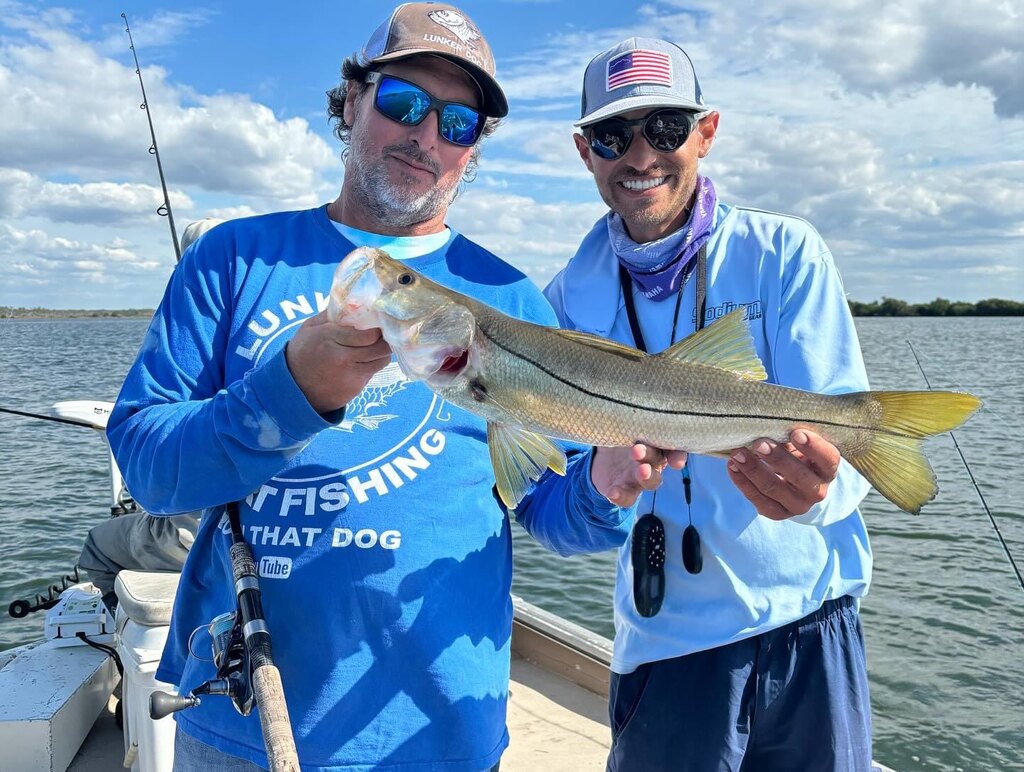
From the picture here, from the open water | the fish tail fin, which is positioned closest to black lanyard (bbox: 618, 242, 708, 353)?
the fish tail fin

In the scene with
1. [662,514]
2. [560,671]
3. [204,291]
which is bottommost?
[560,671]

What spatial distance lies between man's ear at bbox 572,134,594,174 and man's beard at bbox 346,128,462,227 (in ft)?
3.13

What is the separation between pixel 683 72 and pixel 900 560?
38.1 ft

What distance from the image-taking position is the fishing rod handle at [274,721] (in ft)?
6.24

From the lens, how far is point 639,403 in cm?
230

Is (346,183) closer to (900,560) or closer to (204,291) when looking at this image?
(204,291)

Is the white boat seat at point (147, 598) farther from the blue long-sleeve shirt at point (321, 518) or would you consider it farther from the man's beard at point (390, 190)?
the man's beard at point (390, 190)

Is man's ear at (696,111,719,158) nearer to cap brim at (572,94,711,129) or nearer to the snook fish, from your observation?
cap brim at (572,94,711,129)

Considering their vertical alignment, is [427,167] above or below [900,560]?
above

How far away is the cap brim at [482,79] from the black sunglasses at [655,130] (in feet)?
1.97

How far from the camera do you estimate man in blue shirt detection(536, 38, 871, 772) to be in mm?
2879

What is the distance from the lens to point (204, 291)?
7.58ft

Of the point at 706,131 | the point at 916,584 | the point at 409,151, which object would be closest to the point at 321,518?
the point at 409,151

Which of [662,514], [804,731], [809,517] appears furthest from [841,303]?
[804,731]
